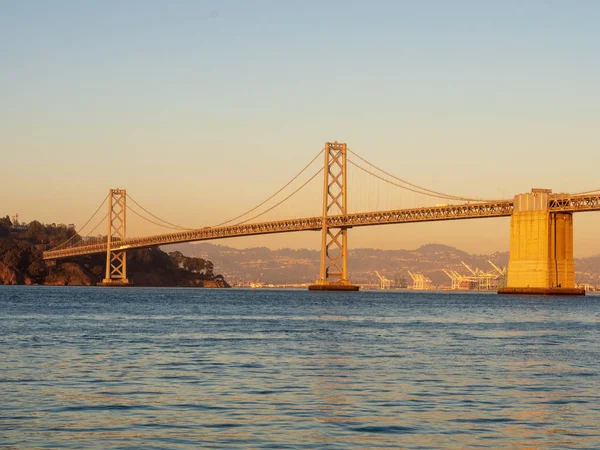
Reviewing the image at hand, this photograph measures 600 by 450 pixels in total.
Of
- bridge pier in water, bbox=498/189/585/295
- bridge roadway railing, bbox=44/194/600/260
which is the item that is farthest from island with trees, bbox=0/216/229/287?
bridge pier in water, bbox=498/189/585/295

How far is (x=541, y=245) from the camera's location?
80.4m

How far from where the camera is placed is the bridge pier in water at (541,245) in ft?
264

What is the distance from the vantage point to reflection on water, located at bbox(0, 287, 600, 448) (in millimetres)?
12430

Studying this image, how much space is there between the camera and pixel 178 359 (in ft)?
70.3

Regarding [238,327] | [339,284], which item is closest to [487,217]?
[339,284]

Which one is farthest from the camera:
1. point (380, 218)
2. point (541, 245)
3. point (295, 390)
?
point (380, 218)

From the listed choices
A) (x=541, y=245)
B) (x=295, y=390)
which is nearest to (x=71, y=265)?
(x=541, y=245)

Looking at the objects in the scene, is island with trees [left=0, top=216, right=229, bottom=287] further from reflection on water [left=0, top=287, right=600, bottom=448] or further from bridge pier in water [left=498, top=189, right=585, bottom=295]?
reflection on water [left=0, top=287, right=600, bottom=448]

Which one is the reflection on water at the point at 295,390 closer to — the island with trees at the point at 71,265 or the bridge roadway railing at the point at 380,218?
the bridge roadway railing at the point at 380,218

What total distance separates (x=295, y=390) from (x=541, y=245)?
66.8 m

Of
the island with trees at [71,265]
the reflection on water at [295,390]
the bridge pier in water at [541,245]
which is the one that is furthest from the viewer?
the island with trees at [71,265]

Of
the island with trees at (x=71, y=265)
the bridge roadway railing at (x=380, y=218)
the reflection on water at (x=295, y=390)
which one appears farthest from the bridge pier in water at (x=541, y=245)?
the island with trees at (x=71, y=265)

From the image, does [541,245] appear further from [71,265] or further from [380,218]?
[71,265]

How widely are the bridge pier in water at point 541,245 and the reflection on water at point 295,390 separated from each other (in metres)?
51.6
